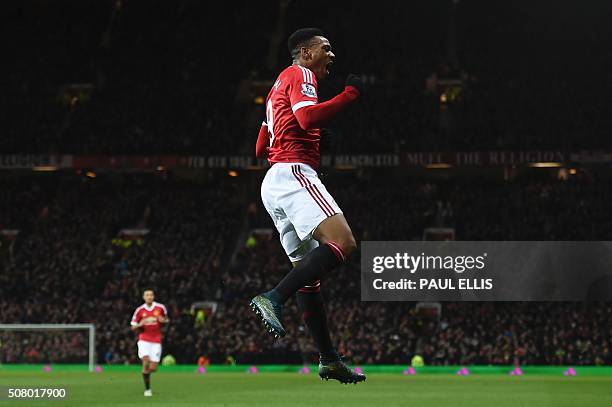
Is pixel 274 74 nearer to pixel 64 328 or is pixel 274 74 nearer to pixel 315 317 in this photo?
pixel 64 328

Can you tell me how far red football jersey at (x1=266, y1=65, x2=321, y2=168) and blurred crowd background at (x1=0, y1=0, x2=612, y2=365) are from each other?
973 inches

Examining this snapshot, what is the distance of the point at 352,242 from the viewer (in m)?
6.91

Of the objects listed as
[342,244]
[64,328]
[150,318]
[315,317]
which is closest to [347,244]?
[342,244]

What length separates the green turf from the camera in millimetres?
18500

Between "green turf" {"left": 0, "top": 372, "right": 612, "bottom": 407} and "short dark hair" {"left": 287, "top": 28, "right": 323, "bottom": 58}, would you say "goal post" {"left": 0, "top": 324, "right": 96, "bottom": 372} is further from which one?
"short dark hair" {"left": 287, "top": 28, "right": 323, "bottom": 58}

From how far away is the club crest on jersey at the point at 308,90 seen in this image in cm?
706

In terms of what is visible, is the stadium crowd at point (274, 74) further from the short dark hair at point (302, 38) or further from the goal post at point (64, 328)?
the short dark hair at point (302, 38)

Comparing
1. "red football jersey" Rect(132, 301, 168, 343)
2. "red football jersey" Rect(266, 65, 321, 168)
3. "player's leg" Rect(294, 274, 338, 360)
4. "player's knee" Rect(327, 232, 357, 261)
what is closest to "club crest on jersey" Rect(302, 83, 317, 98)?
"red football jersey" Rect(266, 65, 321, 168)

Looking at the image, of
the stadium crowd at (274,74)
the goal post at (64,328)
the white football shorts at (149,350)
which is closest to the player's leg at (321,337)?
the white football shorts at (149,350)

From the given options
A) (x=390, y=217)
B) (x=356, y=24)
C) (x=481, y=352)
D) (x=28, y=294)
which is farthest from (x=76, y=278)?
(x=356, y=24)

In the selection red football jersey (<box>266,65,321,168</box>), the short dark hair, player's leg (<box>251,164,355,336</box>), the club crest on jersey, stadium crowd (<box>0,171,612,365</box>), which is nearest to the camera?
player's leg (<box>251,164,355,336</box>)

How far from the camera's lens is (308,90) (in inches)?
279

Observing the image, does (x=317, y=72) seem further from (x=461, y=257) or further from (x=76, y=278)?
(x=76, y=278)

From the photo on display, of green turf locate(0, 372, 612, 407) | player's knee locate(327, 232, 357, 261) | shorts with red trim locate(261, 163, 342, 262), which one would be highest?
shorts with red trim locate(261, 163, 342, 262)
